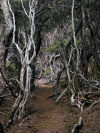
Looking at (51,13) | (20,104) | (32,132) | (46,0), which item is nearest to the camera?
(32,132)

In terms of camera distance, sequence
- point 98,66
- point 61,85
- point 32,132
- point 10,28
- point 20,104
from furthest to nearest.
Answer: point 61,85 → point 98,66 → point 10,28 → point 20,104 → point 32,132

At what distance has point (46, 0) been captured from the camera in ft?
25.2

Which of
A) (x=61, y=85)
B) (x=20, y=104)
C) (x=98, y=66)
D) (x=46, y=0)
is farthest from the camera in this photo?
(x=61, y=85)

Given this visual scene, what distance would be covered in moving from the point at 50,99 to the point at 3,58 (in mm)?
3569

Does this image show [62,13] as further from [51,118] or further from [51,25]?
[51,118]

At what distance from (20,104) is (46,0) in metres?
4.22

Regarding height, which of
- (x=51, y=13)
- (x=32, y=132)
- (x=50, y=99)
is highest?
(x=51, y=13)

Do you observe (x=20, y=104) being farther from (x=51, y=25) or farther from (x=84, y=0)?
(x=51, y=25)

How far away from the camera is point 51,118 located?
557 cm

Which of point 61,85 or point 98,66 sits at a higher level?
point 98,66

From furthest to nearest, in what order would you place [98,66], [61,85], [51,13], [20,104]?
[61,85]
[51,13]
[98,66]
[20,104]

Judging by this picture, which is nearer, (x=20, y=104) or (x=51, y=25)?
(x=20, y=104)

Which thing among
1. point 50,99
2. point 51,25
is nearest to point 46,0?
point 51,25

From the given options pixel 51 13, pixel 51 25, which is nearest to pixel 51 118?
pixel 51 13
